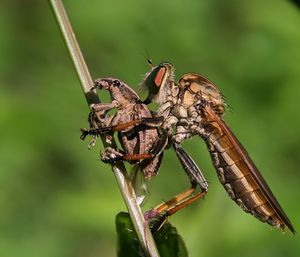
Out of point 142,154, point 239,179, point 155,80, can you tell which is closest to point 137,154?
point 142,154

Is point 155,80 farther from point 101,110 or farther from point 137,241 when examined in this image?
point 137,241

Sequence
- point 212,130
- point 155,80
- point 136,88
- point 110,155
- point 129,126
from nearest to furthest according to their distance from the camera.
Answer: point 110,155 → point 129,126 → point 155,80 → point 212,130 → point 136,88

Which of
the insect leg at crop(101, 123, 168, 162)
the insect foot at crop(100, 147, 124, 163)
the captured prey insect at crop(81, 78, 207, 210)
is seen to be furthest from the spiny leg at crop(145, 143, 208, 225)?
the insect foot at crop(100, 147, 124, 163)

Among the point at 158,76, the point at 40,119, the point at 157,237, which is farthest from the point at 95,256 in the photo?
the point at 157,237

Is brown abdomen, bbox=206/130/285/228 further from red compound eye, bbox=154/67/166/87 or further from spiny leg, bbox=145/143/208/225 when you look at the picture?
red compound eye, bbox=154/67/166/87

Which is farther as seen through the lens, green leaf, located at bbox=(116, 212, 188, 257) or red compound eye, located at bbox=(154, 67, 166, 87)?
red compound eye, located at bbox=(154, 67, 166, 87)

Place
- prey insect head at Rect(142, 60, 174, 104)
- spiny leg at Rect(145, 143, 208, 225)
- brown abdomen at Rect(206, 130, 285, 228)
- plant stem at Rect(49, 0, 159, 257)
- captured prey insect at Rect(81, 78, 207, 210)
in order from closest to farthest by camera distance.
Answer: plant stem at Rect(49, 0, 159, 257), captured prey insect at Rect(81, 78, 207, 210), spiny leg at Rect(145, 143, 208, 225), prey insect head at Rect(142, 60, 174, 104), brown abdomen at Rect(206, 130, 285, 228)

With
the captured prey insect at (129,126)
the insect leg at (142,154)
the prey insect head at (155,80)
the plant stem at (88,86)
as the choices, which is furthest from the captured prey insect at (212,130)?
the plant stem at (88,86)
